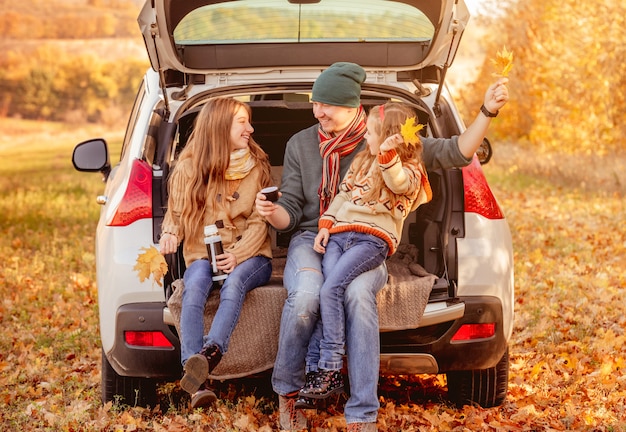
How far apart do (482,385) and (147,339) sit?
166 cm

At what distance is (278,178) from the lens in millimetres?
5758

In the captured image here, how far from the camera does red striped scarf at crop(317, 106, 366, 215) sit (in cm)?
458

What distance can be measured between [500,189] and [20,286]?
10677mm

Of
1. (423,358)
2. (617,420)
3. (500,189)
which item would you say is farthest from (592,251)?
(500,189)

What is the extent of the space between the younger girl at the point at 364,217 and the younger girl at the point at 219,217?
34cm

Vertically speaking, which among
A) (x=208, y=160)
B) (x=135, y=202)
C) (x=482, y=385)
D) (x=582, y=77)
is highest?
(x=208, y=160)

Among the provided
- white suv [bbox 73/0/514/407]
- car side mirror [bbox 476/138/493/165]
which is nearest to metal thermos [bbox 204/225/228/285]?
white suv [bbox 73/0/514/407]

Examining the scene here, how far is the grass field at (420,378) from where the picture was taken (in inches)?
185

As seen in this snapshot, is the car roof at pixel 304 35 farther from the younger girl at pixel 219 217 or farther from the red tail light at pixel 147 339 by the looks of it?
the red tail light at pixel 147 339

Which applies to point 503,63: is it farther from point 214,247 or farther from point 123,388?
point 123,388

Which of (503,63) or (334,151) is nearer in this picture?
(503,63)

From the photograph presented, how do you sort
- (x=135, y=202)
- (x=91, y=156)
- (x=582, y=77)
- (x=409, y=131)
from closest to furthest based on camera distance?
1. (x=409, y=131)
2. (x=135, y=202)
3. (x=91, y=156)
4. (x=582, y=77)

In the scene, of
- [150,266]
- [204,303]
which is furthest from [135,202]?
[204,303]

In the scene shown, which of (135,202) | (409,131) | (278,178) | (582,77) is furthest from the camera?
(582,77)
